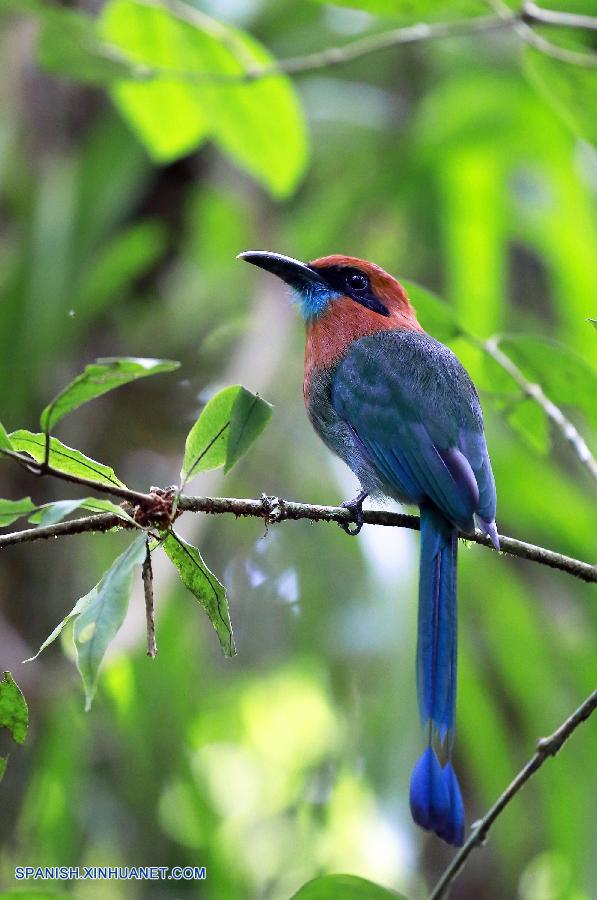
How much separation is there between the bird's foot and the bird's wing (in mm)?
69

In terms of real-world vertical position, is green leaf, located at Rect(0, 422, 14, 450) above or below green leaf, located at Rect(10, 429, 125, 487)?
above

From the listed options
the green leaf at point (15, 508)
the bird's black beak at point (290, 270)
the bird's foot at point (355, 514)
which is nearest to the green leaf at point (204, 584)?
the green leaf at point (15, 508)

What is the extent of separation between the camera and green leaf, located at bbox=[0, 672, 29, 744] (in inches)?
62.9

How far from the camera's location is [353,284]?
2855mm

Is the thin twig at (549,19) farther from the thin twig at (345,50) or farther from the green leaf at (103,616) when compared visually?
the green leaf at (103,616)

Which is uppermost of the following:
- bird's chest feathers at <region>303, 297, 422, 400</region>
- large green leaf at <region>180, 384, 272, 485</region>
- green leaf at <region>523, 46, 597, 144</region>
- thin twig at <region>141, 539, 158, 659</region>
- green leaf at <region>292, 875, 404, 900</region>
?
green leaf at <region>523, 46, 597, 144</region>

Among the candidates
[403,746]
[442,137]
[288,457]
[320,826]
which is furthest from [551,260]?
[320,826]

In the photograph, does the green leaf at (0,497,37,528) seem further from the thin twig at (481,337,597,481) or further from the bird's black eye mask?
the bird's black eye mask

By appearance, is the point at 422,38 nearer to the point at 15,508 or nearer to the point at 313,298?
the point at 313,298

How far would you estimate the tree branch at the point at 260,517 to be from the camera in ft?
5.11

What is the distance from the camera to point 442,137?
4.54 m

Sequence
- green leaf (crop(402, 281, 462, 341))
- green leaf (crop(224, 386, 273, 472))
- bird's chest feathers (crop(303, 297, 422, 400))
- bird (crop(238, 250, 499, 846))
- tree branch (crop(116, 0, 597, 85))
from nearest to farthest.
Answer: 1. green leaf (crop(224, 386, 273, 472))
2. bird (crop(238, 250, 499, 846))
3. green leaf (crop(402, 281, 462, 341))
4. tree branch (crop(116, 0, 597, 85))
5. bird's chest feathers (crop(303, 297, 422, 400))

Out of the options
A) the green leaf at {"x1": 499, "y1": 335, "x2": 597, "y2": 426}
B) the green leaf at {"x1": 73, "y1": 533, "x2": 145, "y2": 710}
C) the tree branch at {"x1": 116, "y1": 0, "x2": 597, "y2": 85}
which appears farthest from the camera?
the tree branch at {"x1": 116, "y1": 0, "x2": 597, "y2": 85}

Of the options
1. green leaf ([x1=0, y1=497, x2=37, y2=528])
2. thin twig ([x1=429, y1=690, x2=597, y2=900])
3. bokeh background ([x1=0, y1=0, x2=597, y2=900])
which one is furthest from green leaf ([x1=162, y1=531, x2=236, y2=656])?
bokeh background ([x1=0, y1=0, x2=597, y2=900])
